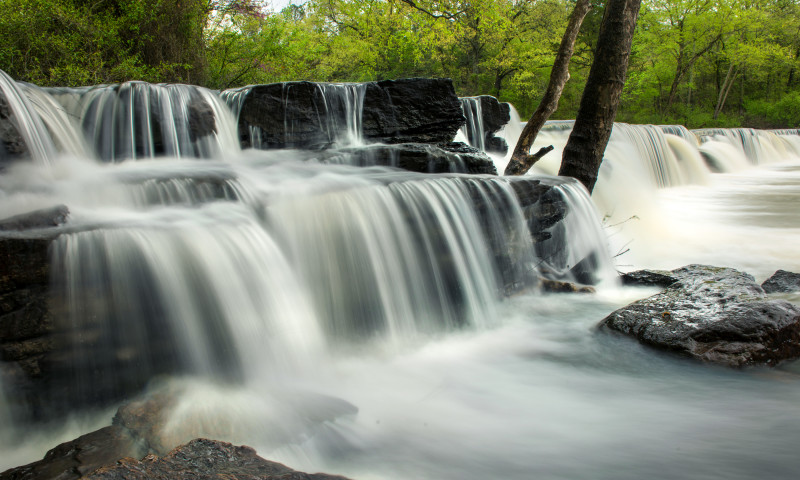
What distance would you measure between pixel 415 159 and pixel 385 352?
3.85 metres

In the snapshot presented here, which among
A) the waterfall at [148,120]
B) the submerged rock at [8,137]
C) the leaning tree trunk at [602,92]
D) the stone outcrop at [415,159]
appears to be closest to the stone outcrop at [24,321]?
the submerged rock at [8,137]

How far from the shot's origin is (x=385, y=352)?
4152 mm

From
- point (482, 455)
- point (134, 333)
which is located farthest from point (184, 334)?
point (482, 455)

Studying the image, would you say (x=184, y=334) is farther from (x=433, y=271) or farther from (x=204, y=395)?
(x=433, y=271)

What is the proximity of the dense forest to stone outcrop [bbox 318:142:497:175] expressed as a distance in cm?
513

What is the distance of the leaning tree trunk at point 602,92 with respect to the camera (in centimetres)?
625

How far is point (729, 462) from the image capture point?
249 cm

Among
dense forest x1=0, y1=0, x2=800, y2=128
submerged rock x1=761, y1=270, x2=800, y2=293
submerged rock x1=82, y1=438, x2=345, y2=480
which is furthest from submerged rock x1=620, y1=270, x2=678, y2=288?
dense forest x1=0, y1=0, x2=800, y2=128

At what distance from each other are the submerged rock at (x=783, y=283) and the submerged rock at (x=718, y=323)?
932mm

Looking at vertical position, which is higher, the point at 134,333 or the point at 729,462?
the point at 134,333

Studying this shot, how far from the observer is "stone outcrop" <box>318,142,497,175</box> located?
7293mm

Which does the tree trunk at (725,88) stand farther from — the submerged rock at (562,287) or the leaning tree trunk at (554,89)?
the submerged rock at (562,287)

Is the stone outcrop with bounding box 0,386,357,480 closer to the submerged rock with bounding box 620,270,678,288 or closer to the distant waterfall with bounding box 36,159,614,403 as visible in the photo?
the distant waterfall with bounding box 36,159,614,403

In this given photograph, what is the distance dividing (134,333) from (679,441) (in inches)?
132
